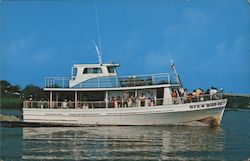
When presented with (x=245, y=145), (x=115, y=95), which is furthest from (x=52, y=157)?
(x=115, y=95)

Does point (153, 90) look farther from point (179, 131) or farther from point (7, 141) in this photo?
point (7, 141)

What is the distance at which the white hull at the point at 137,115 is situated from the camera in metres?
24.4

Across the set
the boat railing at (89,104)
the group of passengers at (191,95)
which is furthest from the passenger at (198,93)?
the boat railing at (89,104)

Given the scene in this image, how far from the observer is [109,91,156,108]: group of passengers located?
24884 millimetres

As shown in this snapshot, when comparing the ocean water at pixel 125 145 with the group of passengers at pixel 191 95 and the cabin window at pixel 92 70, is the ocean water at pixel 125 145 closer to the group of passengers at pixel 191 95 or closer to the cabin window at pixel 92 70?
the group of passengers at pixel 191 95

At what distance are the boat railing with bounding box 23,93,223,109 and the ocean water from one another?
3.15 meters

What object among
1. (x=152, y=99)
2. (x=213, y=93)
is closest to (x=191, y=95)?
(x=213, y=93)

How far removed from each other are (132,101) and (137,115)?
3.31 feet

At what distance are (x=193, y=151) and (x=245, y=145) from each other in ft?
9.93

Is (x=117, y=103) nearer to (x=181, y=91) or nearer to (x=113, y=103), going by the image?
(x=113, y=103)

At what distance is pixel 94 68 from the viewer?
86.7 feet

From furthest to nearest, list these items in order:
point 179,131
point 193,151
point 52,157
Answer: point 179,131 → point 193,151 → point 52,157

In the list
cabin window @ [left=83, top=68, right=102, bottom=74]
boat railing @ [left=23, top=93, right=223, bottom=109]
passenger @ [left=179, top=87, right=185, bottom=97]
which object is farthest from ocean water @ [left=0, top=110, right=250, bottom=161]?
cabin window @ [left=83, top=68, right=102, bottom=74]

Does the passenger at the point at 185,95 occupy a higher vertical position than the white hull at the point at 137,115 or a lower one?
higher
